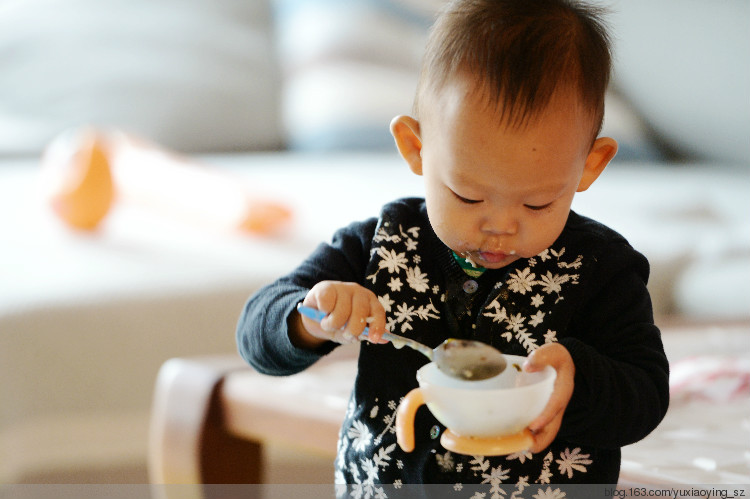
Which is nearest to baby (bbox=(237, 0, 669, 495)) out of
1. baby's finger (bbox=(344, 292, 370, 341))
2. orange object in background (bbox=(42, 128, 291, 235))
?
baby's finger (bbox=(344, 292, 370, 341))

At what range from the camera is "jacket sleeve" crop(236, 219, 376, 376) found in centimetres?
69

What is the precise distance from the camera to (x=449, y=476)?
0.69 metres

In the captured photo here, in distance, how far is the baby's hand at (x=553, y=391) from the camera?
589mm

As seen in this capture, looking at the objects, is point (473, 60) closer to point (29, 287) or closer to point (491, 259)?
point (491, 259)

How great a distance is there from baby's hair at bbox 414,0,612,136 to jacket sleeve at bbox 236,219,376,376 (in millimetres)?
173

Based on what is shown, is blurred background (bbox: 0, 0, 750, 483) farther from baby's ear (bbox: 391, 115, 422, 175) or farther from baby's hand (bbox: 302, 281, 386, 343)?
baby's hand (bbox: 302, 281, 386, 343)

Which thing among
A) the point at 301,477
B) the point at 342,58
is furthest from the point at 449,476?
the point at 342,58

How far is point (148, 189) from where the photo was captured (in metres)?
1.59

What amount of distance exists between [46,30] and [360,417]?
1596 mm

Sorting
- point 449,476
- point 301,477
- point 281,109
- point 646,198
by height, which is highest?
point 281,109

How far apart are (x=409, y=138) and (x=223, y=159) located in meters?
1.28

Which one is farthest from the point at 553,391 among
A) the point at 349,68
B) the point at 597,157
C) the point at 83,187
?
the point at 349,68

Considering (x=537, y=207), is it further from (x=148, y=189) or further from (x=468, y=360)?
(x=148, y=189)

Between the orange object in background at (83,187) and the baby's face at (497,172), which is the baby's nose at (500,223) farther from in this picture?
the orange object in background at (83,187)
